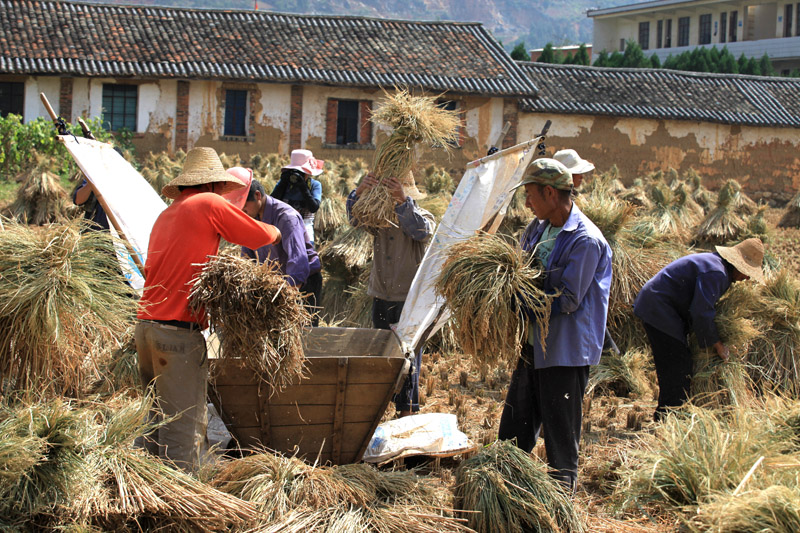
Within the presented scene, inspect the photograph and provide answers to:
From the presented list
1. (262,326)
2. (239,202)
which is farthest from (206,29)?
(262,326)

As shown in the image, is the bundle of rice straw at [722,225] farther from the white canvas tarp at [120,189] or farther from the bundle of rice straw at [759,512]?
the bundle of rice straw at [759,512]

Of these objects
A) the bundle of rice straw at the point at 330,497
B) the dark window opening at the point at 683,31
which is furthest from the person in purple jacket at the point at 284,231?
the dark window opening at the point at 683,31

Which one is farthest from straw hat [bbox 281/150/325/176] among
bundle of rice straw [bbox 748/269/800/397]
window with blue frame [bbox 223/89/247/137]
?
window with blue frame [bbox 223/89/247/137]

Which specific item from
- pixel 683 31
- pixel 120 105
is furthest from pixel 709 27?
pixel 120 105

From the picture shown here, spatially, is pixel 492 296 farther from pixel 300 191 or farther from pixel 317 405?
pixel 300 191

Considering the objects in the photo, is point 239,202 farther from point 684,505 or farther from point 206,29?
point 206,29

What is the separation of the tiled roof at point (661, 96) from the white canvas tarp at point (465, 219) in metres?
19.2

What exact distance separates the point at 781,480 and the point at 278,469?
204 cm

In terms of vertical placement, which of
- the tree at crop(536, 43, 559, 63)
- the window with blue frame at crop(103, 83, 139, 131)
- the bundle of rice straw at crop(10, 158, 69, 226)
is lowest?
the bundle of rice straw at crop(10, 158, 69, 226)

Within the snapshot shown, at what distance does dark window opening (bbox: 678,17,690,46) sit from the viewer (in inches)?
1677

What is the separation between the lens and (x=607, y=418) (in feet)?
18.7

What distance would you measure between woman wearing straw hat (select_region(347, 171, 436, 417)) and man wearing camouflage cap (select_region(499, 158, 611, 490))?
1.32 m

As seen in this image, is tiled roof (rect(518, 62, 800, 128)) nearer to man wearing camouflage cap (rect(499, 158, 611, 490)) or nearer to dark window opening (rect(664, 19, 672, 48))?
dark window opening (rect(664, 19, 672, 48))

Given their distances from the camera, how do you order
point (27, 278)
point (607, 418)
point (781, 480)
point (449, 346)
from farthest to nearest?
1. point (449, 346)
2. point (607, 418)
3. point (27, 278)
4. point (781, 480)
